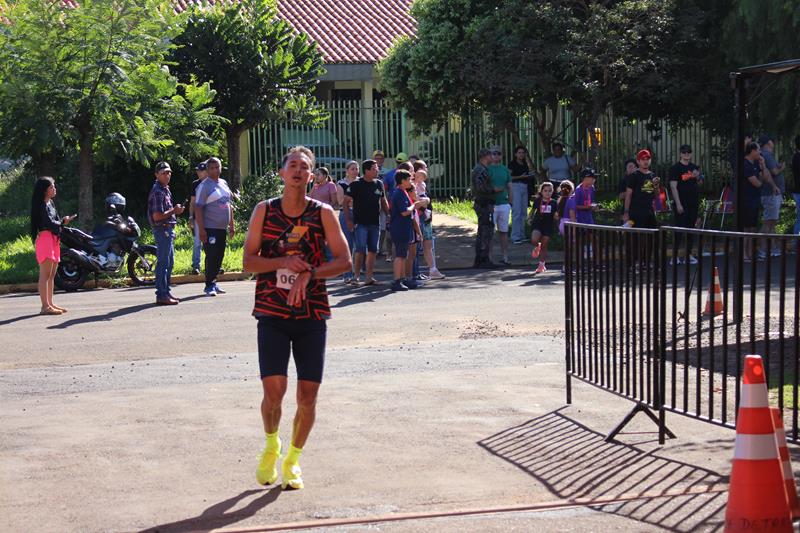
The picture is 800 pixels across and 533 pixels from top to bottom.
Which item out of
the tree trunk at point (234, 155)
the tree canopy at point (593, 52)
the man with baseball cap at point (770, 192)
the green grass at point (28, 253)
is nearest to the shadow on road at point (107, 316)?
the green grass at point (28, 253)

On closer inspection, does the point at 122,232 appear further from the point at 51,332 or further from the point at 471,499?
the point at 471,499

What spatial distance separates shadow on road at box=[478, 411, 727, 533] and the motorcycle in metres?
10.9

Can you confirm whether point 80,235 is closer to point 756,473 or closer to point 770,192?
point 770,192

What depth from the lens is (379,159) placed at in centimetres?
1983

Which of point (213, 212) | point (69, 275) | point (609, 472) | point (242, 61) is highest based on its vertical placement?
point (242, 61)

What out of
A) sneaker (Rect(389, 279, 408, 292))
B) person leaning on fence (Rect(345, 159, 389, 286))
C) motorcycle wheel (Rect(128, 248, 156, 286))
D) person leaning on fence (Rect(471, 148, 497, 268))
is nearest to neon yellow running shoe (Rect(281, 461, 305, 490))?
sneaker (Rect(389, 279, 408, 292))

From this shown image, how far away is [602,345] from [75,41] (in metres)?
14.7

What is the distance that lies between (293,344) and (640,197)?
1152cm

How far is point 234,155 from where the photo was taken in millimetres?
26203

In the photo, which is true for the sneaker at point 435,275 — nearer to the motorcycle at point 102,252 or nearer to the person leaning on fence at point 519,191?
the motorcycle at point 102,252

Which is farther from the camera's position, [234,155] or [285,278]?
[234,155]

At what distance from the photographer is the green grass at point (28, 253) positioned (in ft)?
60.3

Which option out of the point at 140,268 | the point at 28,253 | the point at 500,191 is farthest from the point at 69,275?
the point at 500,191

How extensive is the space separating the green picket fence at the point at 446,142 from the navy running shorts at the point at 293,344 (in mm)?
22495
